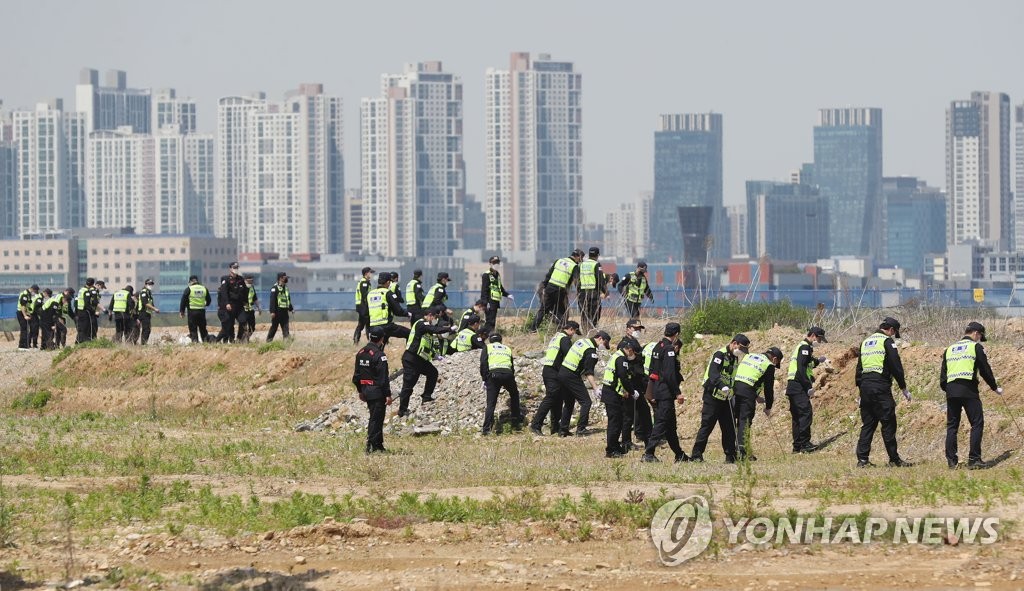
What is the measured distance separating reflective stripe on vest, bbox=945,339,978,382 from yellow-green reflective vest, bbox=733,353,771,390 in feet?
7.75

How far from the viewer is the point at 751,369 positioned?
20531 millimetres

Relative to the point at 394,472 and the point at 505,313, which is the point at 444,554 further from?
the point at 505,313

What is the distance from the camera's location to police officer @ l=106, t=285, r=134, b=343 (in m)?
37.7

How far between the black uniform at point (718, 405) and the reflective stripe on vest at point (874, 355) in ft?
5.40

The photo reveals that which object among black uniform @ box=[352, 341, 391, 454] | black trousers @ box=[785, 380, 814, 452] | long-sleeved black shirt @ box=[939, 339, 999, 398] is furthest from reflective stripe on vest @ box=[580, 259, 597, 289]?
long-sleeved black shirt @ box=[939, 339, 999, 398]

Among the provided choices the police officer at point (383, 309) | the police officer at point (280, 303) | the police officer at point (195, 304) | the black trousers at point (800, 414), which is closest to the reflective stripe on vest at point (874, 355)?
the black trousers at point (800, 414)

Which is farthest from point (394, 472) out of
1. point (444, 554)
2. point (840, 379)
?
point (840, 379)

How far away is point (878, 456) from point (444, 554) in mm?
8769

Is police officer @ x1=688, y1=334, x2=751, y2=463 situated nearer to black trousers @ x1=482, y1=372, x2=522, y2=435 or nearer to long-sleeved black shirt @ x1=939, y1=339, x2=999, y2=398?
long-sleeved black shirt @ x1=939, y1=339, x2=999, y2=398

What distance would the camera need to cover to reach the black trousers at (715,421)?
20.2 m

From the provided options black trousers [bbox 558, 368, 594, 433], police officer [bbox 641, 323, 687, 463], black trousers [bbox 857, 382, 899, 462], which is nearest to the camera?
black trousers [bbox 857, 382, 899, 462]

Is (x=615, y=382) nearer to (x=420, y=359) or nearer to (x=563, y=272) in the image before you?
(x=420, y=359)

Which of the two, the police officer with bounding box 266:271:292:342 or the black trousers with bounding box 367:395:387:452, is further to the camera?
the police officer with bounding box 266:271:292:342

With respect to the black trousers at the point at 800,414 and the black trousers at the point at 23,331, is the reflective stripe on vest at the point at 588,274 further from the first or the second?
the black trousers at the point at 23,331
